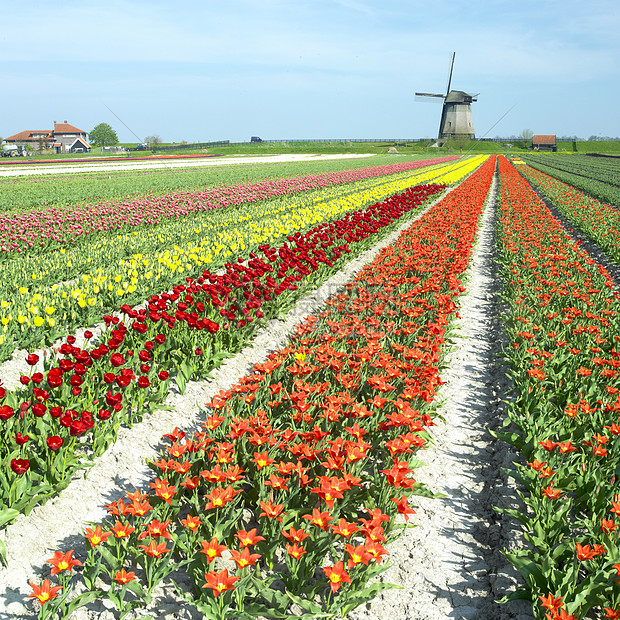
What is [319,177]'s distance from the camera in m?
29.4

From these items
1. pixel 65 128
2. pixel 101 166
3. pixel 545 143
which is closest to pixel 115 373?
pixel 101 166

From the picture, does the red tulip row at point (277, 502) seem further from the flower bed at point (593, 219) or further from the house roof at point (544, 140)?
the house roof at point (544, 140)

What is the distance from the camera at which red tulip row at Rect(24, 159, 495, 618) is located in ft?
9.02

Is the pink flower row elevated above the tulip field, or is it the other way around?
the pink flower row

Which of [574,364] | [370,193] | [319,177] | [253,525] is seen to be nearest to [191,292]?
[253,525]

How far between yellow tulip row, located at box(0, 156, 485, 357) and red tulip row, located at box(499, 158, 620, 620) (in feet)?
17.3

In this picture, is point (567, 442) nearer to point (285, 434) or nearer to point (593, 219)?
point (285, 434)

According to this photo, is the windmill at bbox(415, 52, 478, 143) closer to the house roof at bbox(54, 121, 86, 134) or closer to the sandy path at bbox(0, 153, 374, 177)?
the sandy path at bbox(0, 153, 374, 177)

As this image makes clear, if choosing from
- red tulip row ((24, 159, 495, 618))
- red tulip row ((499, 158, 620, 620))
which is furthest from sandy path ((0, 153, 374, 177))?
red tulip row ((499, 158, 620, 620))

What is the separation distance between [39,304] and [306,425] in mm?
4378

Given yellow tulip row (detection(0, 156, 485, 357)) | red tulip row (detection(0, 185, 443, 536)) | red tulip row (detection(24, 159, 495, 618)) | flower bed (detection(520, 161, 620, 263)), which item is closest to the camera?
red tulip row (detection(24, 159, 495, 618))

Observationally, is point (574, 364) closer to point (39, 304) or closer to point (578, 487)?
point (578, 487)

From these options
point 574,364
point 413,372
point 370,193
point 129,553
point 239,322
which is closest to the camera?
point 129,553

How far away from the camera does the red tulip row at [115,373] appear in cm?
351
